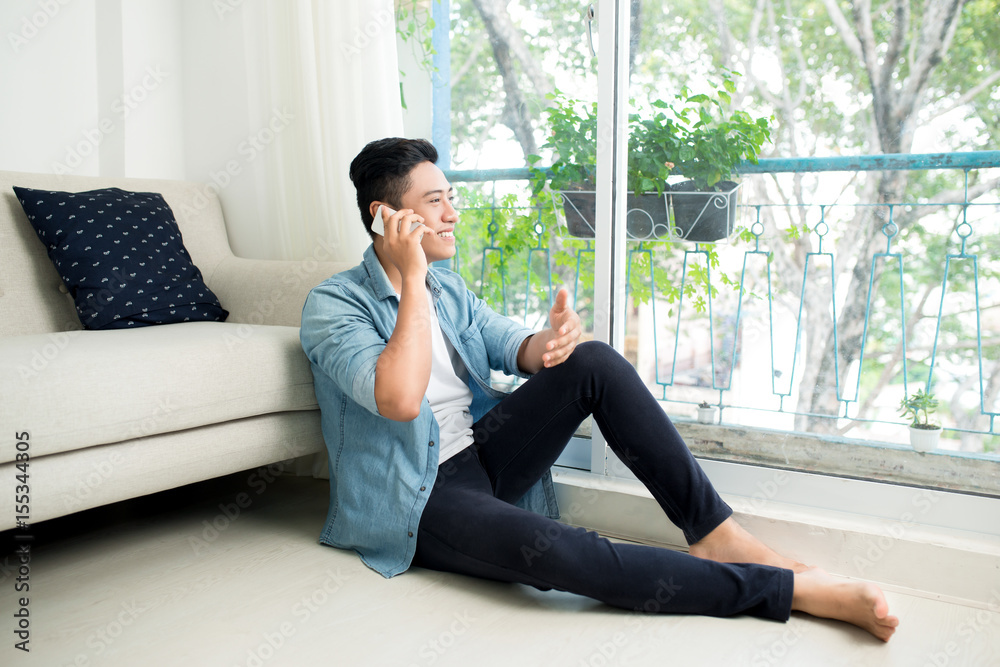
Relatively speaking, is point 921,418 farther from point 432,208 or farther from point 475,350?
Result: point 432,208

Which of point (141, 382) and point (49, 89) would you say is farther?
point (49, 89)

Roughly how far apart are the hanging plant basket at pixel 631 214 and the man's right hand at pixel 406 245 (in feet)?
2.21

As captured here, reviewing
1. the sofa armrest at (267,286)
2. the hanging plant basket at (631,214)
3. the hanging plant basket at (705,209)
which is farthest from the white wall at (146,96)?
the hanging plant basket at (705,209)

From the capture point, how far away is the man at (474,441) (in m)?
1.22

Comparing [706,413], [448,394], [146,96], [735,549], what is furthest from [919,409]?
[146,96]

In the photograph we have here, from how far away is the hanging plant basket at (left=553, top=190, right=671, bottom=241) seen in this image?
1934mm

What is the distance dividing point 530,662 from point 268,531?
823 mm

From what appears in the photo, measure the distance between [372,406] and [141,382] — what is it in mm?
425

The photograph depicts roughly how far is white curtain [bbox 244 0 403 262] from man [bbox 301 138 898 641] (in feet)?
1.82

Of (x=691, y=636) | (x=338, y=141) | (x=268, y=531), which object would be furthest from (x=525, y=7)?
(x=691, y=636)

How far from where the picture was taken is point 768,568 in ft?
4.07

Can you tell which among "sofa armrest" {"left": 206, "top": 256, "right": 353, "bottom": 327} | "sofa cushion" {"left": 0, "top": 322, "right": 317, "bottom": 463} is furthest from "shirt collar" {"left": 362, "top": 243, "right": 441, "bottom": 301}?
"sofa armrest" {"left": 206, "top": 256, "right": 353, "bottom": 327}

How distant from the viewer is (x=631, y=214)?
1947 millimetres

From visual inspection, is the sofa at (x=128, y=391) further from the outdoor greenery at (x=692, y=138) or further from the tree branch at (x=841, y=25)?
the tree branch at (x=841, y=25)
